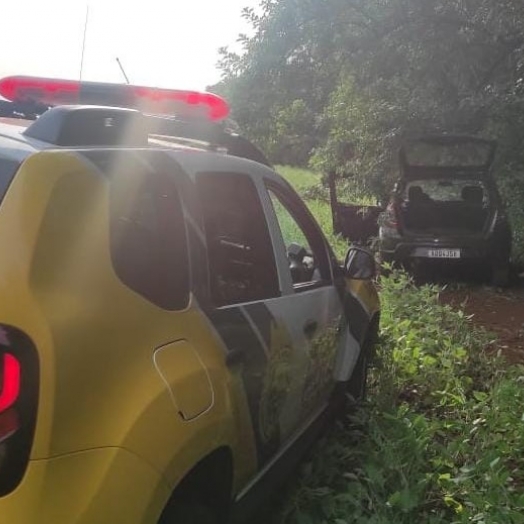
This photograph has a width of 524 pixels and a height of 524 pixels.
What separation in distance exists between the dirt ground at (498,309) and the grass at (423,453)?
1.28 metres

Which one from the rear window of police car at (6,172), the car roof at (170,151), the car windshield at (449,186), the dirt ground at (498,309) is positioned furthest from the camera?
the car windshield at (449,186)

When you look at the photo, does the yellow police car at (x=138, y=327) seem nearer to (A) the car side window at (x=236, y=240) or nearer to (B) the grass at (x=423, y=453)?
(A) the car side window at (x=236, y=240)

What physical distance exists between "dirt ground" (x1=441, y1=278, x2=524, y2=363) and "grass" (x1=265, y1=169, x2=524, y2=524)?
128 centimetres

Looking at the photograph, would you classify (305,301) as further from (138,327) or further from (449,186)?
(449,186)

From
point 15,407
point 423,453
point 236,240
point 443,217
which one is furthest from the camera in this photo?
point 443,217

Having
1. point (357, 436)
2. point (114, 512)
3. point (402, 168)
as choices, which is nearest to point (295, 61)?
point (402, 168)

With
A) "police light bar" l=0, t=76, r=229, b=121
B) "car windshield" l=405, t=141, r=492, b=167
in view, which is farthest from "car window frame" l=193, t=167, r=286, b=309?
"car windshield" l=405, t=141, r=492, b=167

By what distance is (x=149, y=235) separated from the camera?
225 centimetres

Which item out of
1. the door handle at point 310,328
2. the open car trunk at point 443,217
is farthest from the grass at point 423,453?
the open car trunk at point 443,217

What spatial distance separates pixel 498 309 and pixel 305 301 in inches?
226

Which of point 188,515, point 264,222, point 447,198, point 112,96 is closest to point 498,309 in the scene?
point 447,198

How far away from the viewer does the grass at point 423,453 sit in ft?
10.4

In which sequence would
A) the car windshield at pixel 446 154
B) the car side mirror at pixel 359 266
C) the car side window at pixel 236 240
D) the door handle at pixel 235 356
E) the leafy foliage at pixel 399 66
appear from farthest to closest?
1. the car windshield at pixel 446 154
2. the leafy foliage at pixel 399 66
3. the car side mirror at pixel 359 266
4. the car side window at pixel 236 240
5. the door handle at pixel 235 356

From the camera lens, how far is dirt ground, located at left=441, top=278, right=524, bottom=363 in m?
6.69
